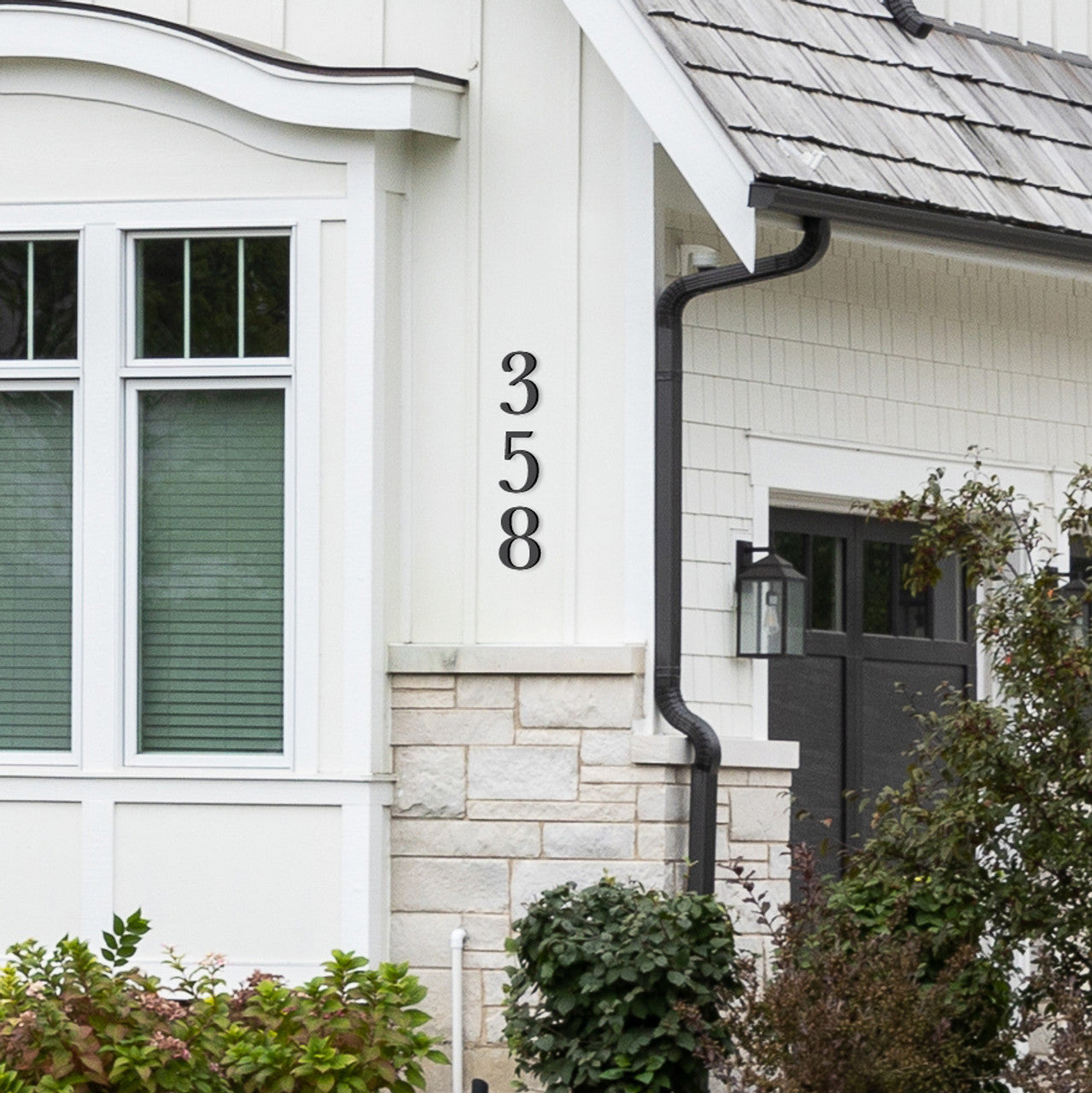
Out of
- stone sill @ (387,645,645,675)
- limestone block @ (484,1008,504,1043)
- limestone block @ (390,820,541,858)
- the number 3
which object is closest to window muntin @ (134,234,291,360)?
the number 3

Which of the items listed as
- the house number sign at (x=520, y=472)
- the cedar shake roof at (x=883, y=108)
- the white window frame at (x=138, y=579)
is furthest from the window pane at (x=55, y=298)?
the cedar shake roof at (x=883, y=108)

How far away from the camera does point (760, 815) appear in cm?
877

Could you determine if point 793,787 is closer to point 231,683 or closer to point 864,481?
point 864,481

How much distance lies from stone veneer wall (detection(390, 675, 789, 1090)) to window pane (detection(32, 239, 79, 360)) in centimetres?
184

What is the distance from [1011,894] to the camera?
7316 mm

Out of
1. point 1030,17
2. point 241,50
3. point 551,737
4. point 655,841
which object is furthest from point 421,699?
point 1030,17

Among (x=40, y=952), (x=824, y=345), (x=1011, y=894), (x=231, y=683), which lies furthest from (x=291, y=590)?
(x=1011, y=894)

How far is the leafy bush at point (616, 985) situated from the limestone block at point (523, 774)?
22.8 inches

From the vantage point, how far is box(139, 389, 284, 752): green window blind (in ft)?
28.7

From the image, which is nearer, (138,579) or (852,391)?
(138,579)

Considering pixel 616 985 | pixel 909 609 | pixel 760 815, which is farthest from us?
pixel 909 609

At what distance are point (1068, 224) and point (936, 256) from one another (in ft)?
2.12

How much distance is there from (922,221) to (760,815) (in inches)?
89.9

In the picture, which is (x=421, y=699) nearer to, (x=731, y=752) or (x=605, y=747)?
(x=605, y=747)
